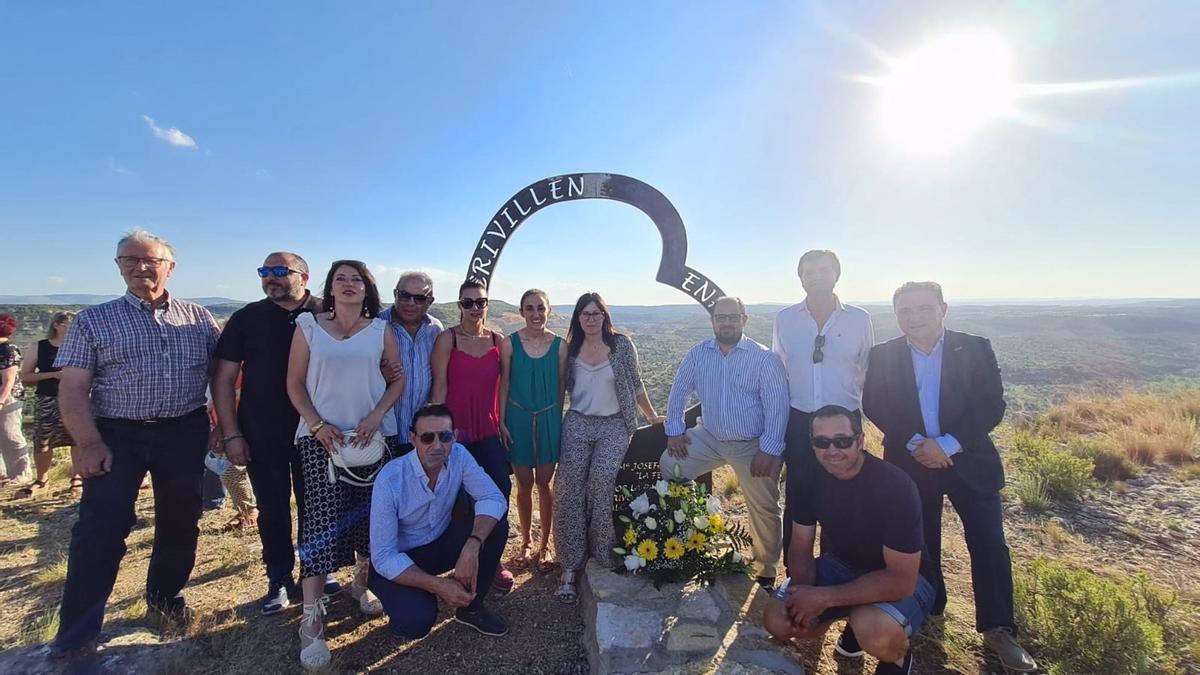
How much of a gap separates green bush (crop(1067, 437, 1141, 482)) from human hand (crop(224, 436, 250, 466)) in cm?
912

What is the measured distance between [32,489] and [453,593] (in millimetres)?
6797

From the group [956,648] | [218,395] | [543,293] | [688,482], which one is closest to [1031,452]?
[956,648]

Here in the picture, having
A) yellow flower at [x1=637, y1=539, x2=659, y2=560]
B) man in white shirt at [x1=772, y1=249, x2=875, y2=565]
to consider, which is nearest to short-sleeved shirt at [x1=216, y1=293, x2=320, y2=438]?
yellow flower at [x1=637, y1=539, x2=659, y2=560]

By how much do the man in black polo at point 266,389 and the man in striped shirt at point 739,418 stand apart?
2.75 metres

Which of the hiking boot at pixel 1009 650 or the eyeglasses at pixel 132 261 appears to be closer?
the eyeglasses at pixel 132 261

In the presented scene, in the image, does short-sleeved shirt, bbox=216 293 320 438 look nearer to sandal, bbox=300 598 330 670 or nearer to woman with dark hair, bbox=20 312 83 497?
sandal, bbox=300 598 330 670

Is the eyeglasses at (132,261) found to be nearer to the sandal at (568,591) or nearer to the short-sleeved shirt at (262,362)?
the short-sleeved shirt at (262,362)

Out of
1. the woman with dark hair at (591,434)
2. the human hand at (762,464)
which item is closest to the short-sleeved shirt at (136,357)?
the woman with dark hair at (591,434)

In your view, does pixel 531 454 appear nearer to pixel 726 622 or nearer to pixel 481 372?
pixel 481 372

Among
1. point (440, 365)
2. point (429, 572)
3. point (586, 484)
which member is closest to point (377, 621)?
point (429, 572)

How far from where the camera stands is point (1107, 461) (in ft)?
22.7

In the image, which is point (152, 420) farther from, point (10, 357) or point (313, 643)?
point (10, 357)

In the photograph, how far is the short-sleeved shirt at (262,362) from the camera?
3398 mm

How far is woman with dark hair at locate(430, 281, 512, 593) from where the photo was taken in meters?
3.73
